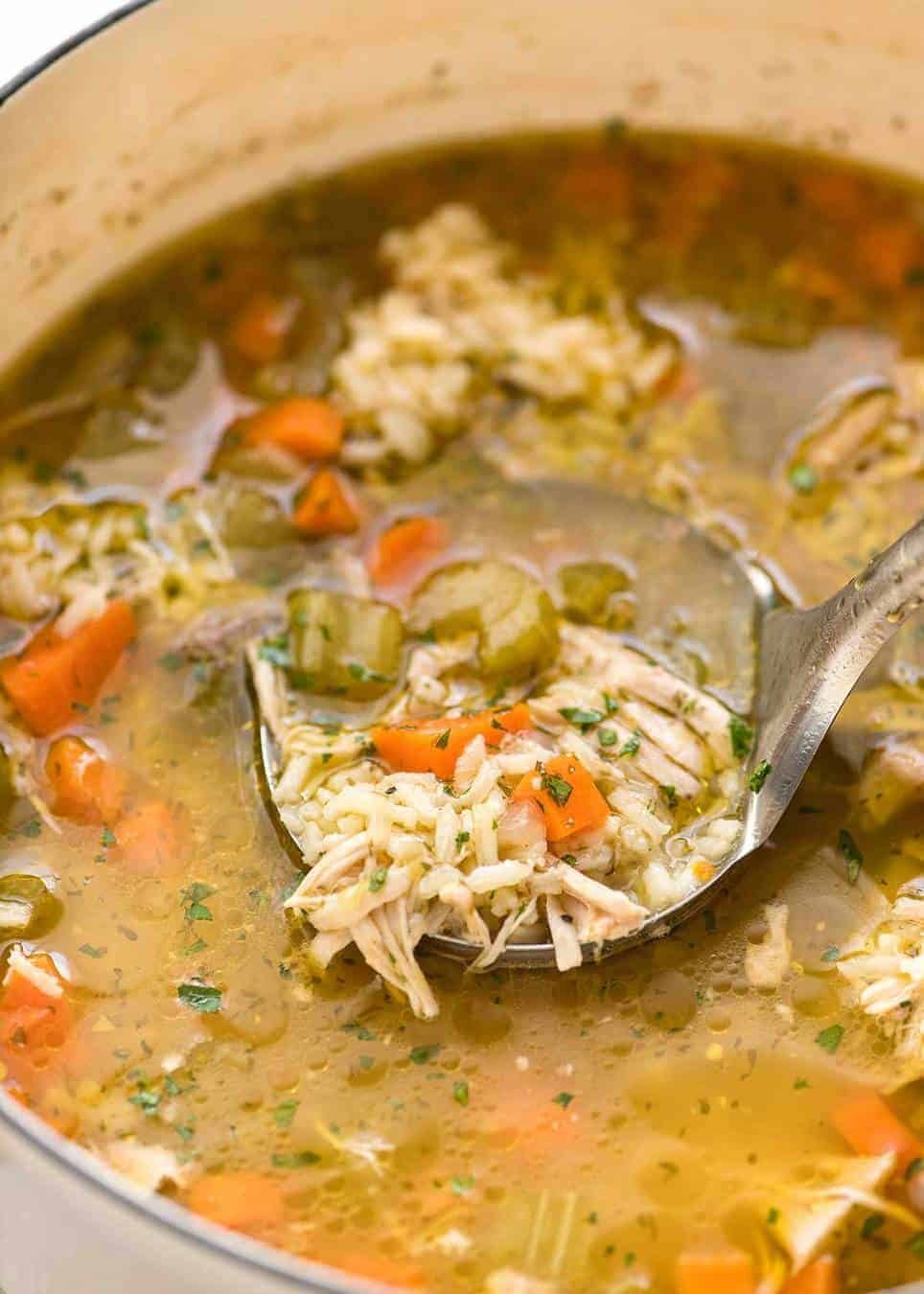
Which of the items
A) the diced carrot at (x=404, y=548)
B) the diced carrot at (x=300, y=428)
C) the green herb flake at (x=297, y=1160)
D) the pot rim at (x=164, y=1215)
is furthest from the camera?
the diced carrot at (x=300, y=428)

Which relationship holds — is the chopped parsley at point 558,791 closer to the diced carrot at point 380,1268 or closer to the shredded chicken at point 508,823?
the shredded chicken at point 508,823

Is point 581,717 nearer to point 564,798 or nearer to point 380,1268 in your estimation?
Result: point 564,798

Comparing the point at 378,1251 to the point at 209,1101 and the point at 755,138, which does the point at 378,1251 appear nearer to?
the point at 209,1101

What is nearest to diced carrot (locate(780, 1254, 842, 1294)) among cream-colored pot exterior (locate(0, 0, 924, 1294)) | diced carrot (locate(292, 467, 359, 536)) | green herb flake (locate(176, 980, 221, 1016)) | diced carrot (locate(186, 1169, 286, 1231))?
diced carrot (locate(186, 1169, 286, 1231))

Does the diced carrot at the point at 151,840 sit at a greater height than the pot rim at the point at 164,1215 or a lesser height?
greater

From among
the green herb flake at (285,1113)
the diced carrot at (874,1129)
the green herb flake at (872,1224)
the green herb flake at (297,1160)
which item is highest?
the green herb flake at (285,1113)

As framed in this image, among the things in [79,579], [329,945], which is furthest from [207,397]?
[329,945]

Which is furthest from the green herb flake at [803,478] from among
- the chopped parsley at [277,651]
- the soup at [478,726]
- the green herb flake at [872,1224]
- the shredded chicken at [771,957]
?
the green herb flake at [872,1224]
